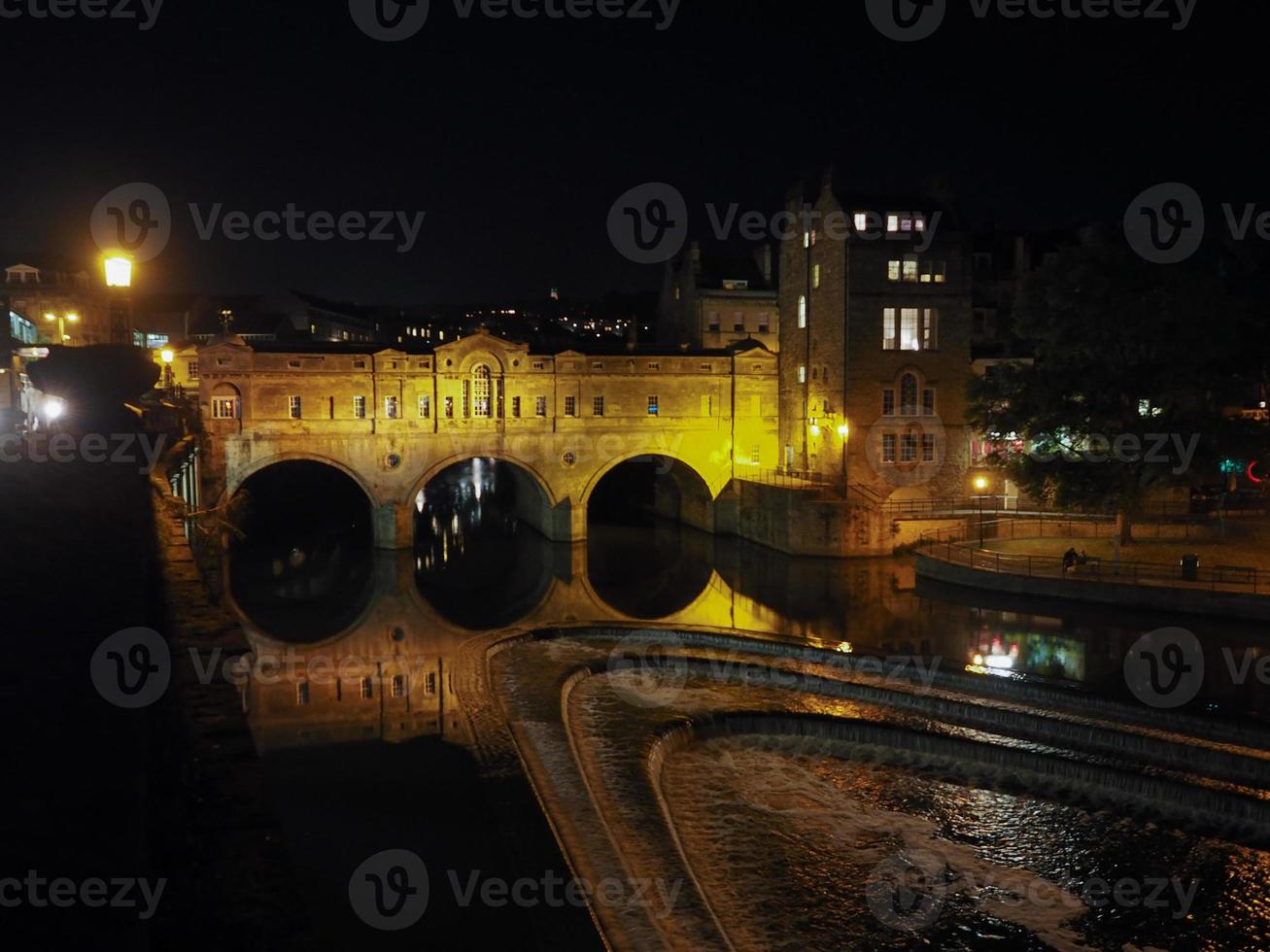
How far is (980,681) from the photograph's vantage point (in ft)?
74.3

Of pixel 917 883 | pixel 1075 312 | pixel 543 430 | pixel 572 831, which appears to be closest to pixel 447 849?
pixel 572 831

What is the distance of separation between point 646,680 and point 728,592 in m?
12.5

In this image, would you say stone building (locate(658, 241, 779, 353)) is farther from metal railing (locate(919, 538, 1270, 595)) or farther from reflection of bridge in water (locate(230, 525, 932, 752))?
metal railing (locate(919, 538, 1270, 595))

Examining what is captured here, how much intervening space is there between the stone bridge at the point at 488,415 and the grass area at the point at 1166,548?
15082 mm

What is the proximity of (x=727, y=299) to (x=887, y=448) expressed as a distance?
1550 centimetres

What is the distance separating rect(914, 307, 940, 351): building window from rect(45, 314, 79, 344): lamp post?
1680 inches

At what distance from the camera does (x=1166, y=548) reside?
3409cm

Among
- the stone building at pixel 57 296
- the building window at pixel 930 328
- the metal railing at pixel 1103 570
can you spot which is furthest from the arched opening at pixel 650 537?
the stone building at pixel 57 296

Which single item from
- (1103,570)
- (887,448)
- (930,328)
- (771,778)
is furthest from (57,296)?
(1103,570)

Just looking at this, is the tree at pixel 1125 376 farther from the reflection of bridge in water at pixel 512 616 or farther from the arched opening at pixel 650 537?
the arched opening at pixel 650 537

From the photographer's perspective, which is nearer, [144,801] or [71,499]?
[144,801]

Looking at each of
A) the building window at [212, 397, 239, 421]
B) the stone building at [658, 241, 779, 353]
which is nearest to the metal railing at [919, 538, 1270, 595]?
the stone building at [658, 241, 779, 353]

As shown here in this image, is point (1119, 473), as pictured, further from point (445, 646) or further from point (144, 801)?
point (144, 801)

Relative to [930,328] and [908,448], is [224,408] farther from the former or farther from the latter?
[930,328]
